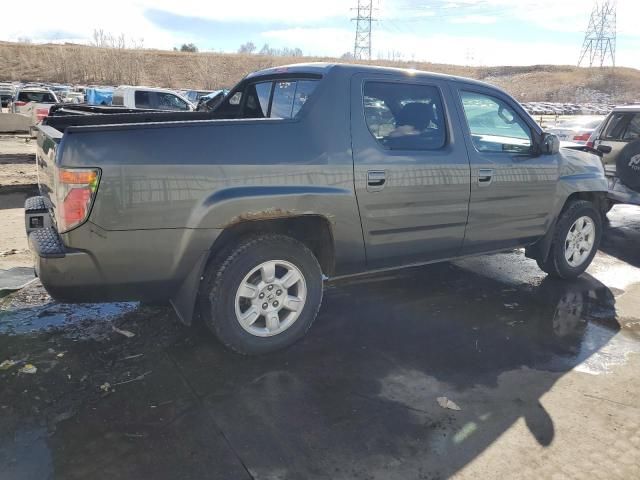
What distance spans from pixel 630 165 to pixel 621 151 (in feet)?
0.70

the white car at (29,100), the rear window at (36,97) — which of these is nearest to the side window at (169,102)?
the white car at (29,100)

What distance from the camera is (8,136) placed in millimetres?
18312

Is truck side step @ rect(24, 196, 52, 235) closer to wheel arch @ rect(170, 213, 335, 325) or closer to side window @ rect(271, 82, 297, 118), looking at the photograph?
wheel arch @ rect(170, 213, 335, 325)

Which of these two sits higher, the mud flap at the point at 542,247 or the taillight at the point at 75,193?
the taillight at the point at 75,193

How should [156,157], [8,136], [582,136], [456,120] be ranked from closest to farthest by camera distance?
[156,157] < [456,120] < [582,136] < [8,136]

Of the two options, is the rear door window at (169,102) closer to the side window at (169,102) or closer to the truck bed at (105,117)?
the side window at (169,102)

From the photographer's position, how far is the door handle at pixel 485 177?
435 centimetres

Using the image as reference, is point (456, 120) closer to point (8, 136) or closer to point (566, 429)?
point (566, 429)

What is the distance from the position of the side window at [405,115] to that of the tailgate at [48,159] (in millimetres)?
2029

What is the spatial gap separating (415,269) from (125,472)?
3853mm

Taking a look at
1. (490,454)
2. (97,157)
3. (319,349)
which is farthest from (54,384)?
(490,454)

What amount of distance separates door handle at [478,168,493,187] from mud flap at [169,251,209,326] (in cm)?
237

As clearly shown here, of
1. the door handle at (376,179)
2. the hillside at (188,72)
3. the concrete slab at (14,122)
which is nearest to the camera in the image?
the door handle at (376,179)

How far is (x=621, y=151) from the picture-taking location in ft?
22.6
